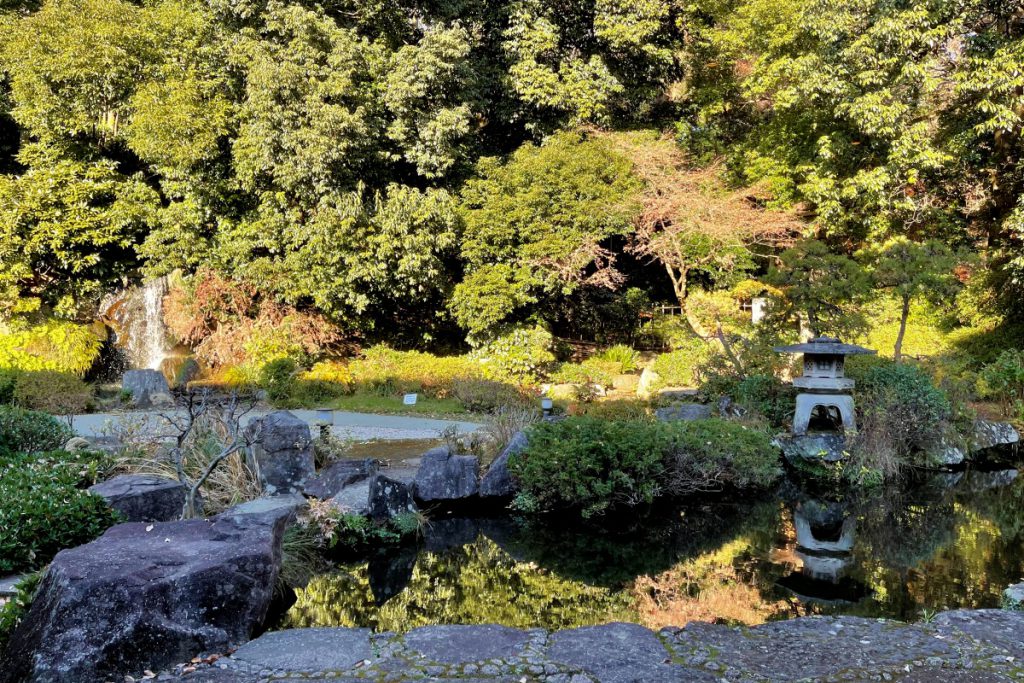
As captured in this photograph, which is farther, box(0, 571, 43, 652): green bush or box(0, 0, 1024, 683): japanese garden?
box(0, 0, 1024, 683): japanese garden

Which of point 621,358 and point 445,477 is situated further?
point 621,358

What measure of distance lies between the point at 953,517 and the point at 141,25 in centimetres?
1691

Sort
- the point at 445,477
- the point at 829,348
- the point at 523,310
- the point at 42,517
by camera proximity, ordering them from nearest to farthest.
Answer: the point at 42,517, the point at 445,477, the point at 829,348, the point at 523,310

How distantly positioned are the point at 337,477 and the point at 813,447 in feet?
18.3

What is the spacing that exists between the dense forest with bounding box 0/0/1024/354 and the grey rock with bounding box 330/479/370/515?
836 centimetres

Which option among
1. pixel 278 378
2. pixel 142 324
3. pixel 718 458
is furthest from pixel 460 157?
pixel 718 458

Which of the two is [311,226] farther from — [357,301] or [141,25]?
[141,25]

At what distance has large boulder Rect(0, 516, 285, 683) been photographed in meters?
3.31

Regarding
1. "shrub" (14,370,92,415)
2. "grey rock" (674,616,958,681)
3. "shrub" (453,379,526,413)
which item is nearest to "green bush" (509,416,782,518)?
"grey rock" (674,616,958,681)

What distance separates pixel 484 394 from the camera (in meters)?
12.9

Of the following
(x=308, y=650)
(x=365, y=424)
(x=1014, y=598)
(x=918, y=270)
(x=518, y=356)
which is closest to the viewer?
(x=308, y=650)

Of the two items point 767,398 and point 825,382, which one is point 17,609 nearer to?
point 825,382

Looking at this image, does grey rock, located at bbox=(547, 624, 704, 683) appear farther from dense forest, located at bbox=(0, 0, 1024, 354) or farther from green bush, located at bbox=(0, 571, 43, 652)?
dense forest, located at bbox=(0, 0, 1024, 354)

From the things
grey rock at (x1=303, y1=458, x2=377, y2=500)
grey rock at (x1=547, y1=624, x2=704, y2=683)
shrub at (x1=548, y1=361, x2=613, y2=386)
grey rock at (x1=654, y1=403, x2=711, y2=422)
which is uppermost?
shrub at (x1=548, y1=361, x2=613, y2=386)
